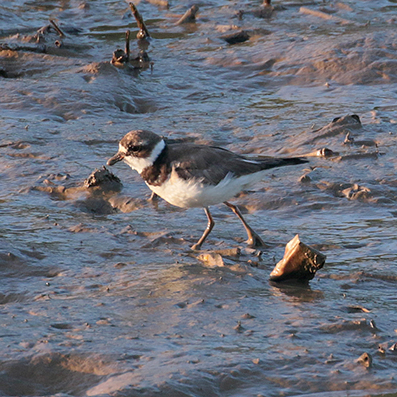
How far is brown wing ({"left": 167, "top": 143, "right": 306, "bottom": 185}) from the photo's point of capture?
624 cm

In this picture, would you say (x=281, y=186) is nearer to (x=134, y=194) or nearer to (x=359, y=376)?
(x=134, y=194)

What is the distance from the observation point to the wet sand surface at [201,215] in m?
4.46

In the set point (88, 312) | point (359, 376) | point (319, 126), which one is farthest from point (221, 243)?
point (319, 126)

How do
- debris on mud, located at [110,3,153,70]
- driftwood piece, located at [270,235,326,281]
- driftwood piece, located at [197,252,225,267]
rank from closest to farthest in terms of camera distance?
driftwood piece, located at [270,235,326,281]
driftwood piece, located at [197,252,225,267]
debris on mud, located at [110,3,153,70]

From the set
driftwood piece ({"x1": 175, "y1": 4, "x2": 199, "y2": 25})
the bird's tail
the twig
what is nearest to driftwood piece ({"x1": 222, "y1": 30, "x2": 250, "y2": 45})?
driftwood piece ({"x1": 175, "y1": 4, "x2": 199, "y2": 25})

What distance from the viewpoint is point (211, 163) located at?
6.38 m

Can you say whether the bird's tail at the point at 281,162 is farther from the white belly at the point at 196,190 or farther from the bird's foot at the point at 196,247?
the bird's foot at the point at 196,247

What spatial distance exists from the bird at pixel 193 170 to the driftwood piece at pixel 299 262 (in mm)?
881

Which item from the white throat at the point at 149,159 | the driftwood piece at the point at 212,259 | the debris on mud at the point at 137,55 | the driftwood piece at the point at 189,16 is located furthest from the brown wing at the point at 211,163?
the driftwood piece at the point at 189,16

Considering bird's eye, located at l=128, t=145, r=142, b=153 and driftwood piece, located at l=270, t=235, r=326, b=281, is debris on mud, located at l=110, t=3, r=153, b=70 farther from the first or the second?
driftwood piece, located at l=270, t=235, r=326, b=281

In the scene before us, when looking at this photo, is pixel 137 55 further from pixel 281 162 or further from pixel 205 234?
pixel 205 234

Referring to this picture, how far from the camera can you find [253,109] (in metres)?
10.1

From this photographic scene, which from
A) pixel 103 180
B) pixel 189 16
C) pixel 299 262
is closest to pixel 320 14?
pixel 189 16

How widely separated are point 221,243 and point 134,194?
153 centimetres
